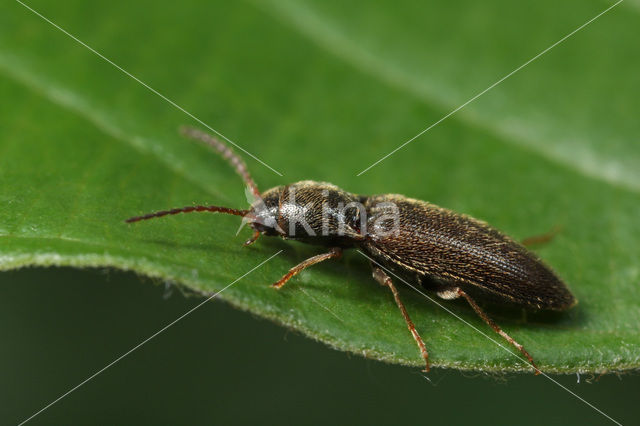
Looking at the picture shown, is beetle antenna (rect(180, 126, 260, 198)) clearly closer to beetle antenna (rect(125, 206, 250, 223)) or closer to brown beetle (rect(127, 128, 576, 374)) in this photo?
brown beetle (rect(127, 128, 576, 374))

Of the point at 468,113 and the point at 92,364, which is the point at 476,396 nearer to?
the point at 468,113

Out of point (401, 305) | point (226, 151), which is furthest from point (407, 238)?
point (226, 151)
